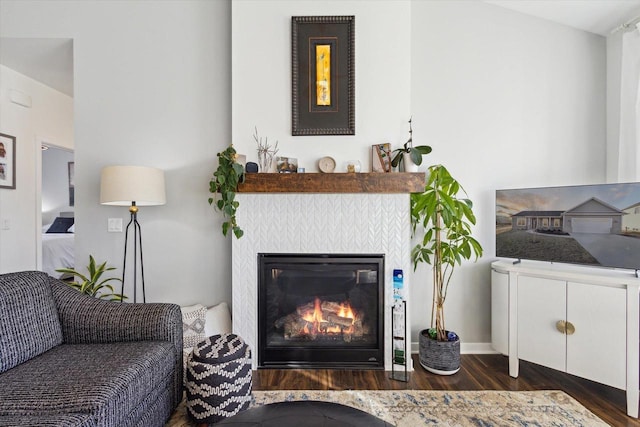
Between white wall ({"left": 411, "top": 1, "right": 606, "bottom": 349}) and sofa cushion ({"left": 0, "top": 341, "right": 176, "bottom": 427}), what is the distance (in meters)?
1.94

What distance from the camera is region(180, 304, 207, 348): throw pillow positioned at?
214 cm

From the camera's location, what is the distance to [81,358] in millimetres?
1419

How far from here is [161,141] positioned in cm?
246

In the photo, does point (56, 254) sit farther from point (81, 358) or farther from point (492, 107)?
point (492, 107)

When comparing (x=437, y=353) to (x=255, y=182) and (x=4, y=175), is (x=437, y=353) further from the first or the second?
(x=4, y=175)

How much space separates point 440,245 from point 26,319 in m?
Answer: 2.49

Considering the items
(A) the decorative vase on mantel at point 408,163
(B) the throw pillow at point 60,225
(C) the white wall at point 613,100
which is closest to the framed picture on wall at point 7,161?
(B) the throw pillow at point 60,225

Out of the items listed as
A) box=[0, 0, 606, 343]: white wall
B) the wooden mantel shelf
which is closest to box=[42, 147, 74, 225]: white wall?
box=[0, 0, 606, 343]: white wall

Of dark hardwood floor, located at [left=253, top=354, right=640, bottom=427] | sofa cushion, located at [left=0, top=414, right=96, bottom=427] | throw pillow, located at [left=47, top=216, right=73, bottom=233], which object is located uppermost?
throw pillow, located at [left=47, top=216, right=73, bottom=233]

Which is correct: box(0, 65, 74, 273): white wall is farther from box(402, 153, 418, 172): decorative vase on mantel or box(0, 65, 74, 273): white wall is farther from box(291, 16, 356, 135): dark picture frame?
box(402, 153, 418, 172): decorative vase on mantel

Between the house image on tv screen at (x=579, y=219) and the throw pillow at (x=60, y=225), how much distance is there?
6.73 metres

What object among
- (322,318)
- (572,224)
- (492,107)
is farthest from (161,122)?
(572,224)

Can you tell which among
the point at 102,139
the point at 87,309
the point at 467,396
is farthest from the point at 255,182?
the point at 467,396

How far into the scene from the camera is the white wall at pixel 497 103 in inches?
97.7
